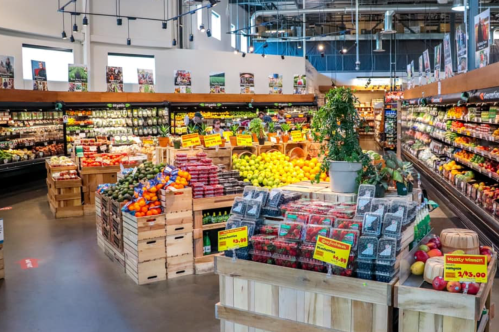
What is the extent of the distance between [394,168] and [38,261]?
15.3ft

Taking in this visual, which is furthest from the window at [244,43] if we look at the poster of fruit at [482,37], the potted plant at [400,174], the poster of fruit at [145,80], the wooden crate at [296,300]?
the wooden crate at [296,300]

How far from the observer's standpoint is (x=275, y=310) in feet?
10.6

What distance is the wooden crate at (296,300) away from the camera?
2.88m

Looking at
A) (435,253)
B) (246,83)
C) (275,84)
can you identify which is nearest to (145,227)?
(435,253)

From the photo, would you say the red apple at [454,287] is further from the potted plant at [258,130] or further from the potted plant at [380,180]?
the potted plant at [258,130]

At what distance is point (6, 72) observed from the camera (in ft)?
40.8

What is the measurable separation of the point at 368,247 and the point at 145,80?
1419cm

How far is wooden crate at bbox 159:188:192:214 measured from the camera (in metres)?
5.77

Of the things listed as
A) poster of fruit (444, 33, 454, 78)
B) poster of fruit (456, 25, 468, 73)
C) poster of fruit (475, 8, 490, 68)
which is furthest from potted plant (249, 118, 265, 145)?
poster of fruit (444, 33, 454, 78)

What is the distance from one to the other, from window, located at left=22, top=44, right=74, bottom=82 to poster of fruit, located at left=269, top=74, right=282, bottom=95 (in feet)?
25.4

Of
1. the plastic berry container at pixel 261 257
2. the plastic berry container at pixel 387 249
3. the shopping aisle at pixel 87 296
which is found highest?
the plastic berry container at pixel 387 249

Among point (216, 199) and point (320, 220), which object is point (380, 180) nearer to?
point (320, 220)

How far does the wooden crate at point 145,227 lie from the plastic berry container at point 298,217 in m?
2.57

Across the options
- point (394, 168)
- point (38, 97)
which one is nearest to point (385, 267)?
point (394, 168)
